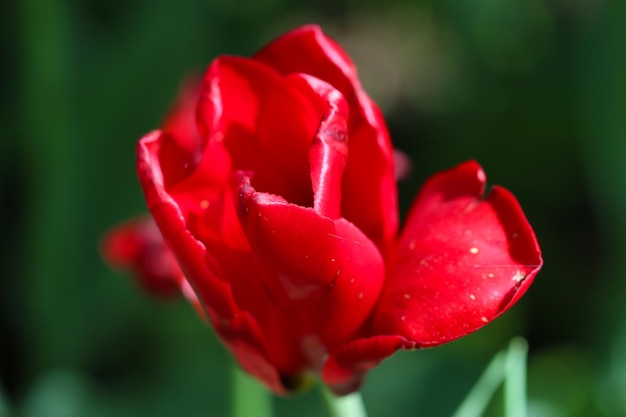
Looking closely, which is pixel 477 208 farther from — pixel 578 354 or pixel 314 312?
pixel 578 354

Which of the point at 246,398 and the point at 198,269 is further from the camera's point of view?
the point at 246,398

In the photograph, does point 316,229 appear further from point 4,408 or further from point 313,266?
point 4,408

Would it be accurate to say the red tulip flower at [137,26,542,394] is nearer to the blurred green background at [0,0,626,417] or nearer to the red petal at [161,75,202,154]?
the red petal at [161,75,202,154]

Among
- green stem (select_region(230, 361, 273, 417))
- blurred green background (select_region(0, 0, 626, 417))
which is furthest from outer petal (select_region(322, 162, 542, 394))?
blurred green background (select_region(0, 0, 626, 417))

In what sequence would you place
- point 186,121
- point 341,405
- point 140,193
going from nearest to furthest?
1. point 341,405
2. point 186,121
3. point 140,193

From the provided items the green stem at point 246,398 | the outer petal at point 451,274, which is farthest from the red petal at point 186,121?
the outer petal at point 451,274

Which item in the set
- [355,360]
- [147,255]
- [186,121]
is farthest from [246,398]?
[355,360]
